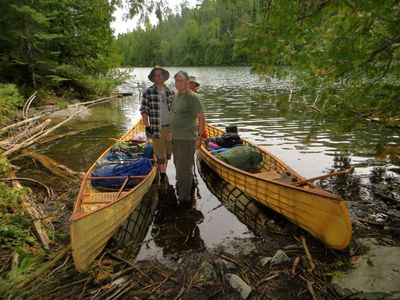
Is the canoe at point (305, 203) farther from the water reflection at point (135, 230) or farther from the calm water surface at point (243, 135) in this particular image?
the water reflection at point (135, 230)

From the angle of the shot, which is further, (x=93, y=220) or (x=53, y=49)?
(x=53, y=49)

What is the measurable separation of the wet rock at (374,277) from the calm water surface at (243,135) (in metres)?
1.33

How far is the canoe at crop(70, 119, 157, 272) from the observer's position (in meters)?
4.07

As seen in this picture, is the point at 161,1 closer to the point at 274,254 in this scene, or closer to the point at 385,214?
the point at 274,254

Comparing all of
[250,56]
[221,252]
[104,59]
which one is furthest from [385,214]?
[104,59]

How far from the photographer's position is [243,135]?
14016mm

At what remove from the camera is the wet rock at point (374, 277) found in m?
3.39

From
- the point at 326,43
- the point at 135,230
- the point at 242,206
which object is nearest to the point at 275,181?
the point at 242,206

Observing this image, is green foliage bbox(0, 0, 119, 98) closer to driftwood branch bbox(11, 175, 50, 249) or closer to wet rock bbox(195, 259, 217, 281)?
driftwood branch bbox(11, 175, 50, 249)

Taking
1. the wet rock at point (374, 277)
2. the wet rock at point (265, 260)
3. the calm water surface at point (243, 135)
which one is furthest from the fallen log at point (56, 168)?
the wet rock at point (374, 277)

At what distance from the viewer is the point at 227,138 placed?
30.7 ft

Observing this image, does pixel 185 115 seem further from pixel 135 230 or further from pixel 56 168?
pixel 56 168

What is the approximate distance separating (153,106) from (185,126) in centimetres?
164

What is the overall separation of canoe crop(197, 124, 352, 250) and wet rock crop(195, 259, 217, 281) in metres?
1.83
